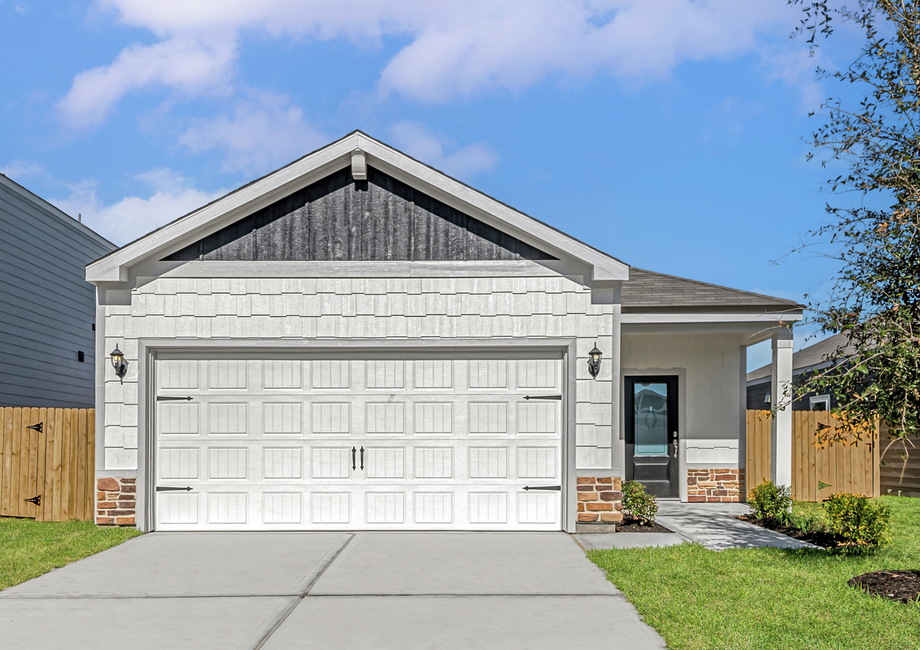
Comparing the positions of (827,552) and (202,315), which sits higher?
(202,315)

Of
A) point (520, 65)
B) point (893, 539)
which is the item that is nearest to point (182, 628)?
point (893, 539)

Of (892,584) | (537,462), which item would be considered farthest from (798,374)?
(892,584)

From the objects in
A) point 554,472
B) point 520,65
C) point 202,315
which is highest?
point 520,65

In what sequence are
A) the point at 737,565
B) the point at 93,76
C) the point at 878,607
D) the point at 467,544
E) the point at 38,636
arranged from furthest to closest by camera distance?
the point at 93,76 → the point at 467,544 → the point at 737,565 → the point at 878,607 → the point at 38,636

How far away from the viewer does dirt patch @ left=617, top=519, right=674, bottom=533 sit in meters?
9.92

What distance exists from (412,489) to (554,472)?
6.10 feet

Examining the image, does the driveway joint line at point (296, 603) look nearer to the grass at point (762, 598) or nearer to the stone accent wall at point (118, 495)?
the grass at point (762, 598)

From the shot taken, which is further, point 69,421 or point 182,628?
point 69,421

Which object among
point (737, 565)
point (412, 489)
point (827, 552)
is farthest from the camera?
point (412, 489)

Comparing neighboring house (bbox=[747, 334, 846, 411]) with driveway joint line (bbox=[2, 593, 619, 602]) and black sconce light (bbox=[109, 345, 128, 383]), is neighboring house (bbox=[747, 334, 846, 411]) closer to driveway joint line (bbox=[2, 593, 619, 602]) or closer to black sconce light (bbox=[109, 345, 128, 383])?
driveway joint line (bbox=[2, 593, 619, 602])

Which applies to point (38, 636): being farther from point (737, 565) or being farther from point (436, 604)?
point (737, 565)

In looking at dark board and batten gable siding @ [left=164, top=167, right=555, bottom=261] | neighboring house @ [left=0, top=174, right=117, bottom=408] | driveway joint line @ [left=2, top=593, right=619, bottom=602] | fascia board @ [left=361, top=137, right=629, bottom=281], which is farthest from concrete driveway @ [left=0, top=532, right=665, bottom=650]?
neighboring house @ [left=0, top=174, right=117, bottom=408]

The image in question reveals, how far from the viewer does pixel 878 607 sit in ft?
20.3

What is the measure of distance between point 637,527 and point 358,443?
3823 mm
